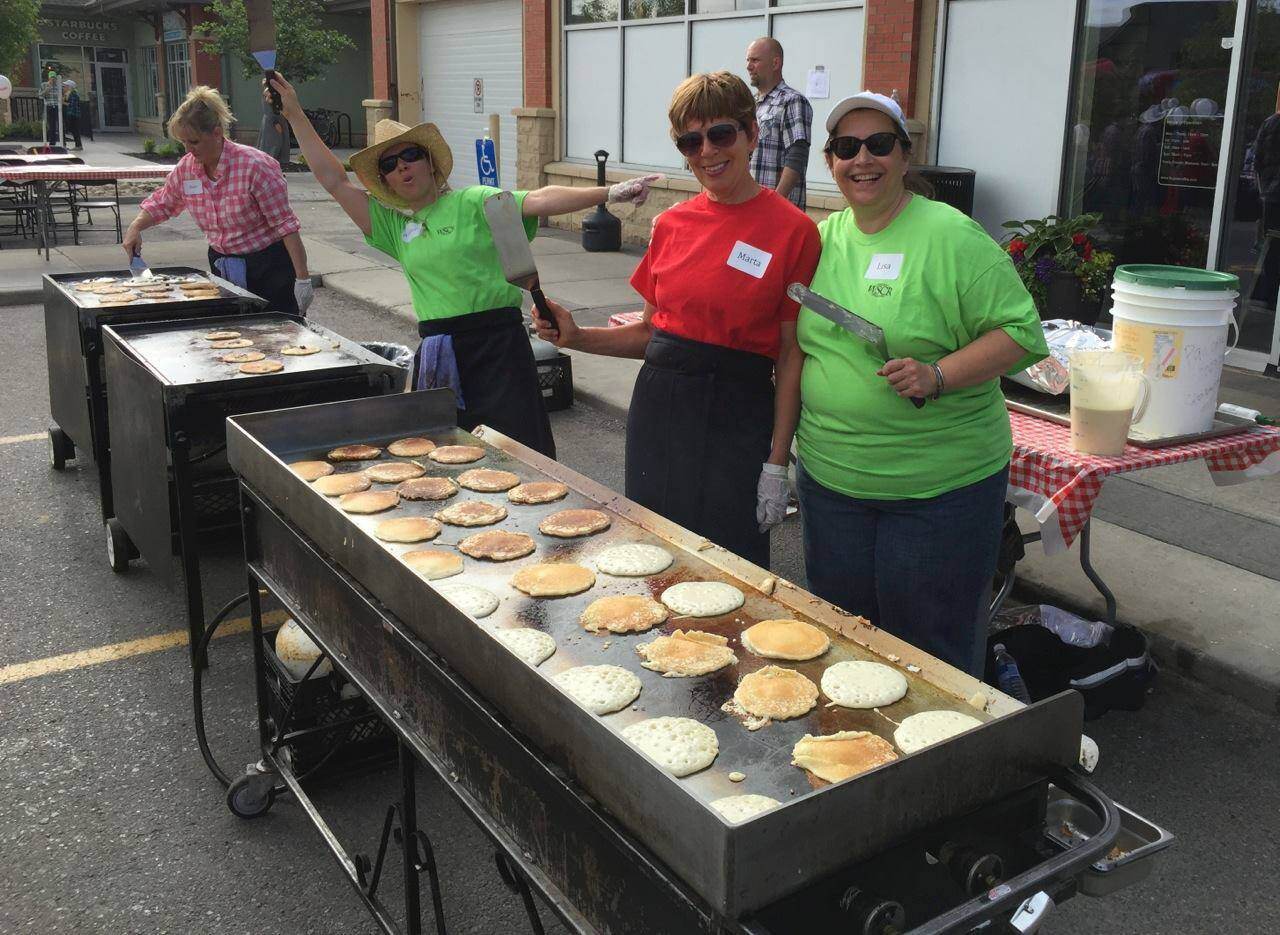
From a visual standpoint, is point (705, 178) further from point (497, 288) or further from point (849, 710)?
point (849, 710)

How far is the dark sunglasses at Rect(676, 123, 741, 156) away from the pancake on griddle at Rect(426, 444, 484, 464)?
1070mm

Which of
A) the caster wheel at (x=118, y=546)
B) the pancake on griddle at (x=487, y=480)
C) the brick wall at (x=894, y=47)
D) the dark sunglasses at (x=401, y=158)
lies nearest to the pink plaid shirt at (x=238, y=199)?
the caster wheel at (x=118, y=546)

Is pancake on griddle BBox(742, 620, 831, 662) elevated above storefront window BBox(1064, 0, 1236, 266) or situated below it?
below

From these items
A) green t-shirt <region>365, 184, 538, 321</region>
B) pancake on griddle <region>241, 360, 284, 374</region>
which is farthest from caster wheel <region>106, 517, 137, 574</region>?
green t-shirt <region>365, 184, 538, 321</region>

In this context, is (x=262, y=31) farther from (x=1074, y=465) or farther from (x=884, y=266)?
(x=1074, y=465)

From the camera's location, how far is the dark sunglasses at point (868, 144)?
267cm

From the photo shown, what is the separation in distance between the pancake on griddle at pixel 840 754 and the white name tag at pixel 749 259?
4.72 feet

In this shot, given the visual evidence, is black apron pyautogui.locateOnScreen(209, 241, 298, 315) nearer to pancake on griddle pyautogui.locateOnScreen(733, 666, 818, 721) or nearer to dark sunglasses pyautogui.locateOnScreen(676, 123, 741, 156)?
dark sunglasses pyautogui.locateOnScreen(676, 123, 741, 156)

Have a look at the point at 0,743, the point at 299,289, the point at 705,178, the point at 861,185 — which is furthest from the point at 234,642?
the point at 861,185

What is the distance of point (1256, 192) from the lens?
801 cm

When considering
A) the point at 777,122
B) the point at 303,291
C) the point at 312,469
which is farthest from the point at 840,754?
the point at 777,122

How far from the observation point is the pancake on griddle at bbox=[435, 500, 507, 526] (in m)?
2.86

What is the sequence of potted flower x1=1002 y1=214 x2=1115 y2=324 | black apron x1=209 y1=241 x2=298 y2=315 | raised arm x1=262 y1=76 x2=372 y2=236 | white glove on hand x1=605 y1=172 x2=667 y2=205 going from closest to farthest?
white glove on hand x1=605 y1=172 x2=667 y2=205 < raised arm x1=262 y1=76 x2=372 y2=236 < potted flower x1=1002 y1=214 x2=1115 y2=324 < black apron x1=209 y1=241 x2=298 y2=315

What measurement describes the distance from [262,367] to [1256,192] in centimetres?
706
